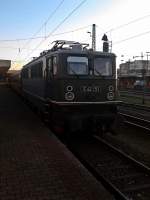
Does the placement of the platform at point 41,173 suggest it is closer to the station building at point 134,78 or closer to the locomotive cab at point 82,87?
the locomotive cab at point 82,87

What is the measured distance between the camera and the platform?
5.86 meters

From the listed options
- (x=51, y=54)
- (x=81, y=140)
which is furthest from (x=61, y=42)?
(x=81, y=140)

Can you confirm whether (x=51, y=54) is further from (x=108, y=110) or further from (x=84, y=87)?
(x=108, y=110)

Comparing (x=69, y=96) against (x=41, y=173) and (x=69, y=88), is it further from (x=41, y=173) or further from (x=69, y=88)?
(x=41, y=173)

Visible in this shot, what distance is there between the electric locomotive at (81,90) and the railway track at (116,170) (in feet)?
2.58

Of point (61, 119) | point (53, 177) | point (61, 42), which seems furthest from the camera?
point (61, 42)

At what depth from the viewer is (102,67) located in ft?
39.3

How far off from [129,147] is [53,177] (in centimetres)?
498

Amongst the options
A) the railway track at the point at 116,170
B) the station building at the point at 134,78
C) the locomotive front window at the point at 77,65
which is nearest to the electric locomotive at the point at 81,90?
the locomotive front window at the point at 77,65

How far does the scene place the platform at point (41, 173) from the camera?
5.86 m

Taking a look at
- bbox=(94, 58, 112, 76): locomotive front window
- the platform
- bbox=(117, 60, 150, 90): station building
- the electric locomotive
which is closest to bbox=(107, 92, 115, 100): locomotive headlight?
the electric locomotive

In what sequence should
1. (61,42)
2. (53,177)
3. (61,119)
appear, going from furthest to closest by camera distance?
(61,42) < (61,119) < (53,177)

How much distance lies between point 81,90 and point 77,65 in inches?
33.4

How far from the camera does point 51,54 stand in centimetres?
1222
